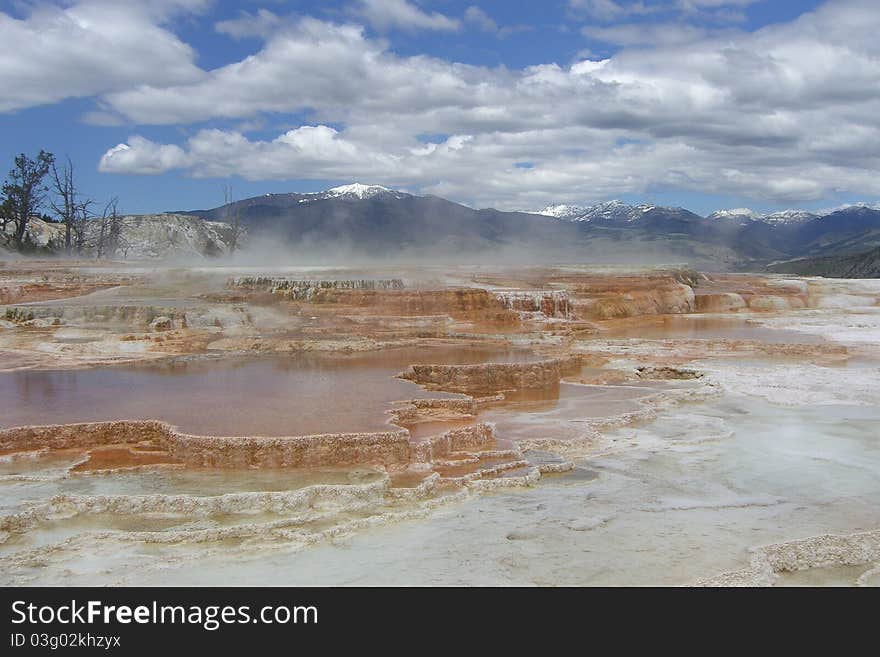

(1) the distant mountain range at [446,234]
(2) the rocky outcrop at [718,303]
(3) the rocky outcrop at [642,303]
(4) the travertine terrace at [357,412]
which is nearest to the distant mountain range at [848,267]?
(1) the distant mountain range at [446,234]

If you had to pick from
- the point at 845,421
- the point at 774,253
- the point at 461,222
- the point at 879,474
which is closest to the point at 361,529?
the point at 879,474

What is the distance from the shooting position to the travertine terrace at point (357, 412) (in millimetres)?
6648

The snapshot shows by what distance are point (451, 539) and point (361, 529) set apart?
33.7 inches

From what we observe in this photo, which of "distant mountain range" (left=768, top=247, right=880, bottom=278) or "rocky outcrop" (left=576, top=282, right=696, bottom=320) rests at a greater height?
"distant mountain range" (left=768, top=247, right=880, bottom=278)

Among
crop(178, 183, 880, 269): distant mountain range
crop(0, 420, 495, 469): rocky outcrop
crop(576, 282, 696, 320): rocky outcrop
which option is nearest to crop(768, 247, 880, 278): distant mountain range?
crop(178, 183, 880, 269): distant mountain range

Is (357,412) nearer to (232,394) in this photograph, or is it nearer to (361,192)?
(232,394)

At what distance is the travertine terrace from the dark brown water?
2.8 inches

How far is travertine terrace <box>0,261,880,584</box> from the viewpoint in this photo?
21.8 feet

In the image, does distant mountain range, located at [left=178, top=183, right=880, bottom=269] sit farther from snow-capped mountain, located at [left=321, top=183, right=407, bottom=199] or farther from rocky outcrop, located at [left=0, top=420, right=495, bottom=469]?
rocky outcrop, located at [left=0, top=420, right=495, bottom=469]

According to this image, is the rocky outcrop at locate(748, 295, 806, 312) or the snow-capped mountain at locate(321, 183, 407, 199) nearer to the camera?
the rocky outcrop at locate(748, 295, 806, 312)

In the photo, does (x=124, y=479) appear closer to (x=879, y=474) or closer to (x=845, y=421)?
(x=879, y=474)

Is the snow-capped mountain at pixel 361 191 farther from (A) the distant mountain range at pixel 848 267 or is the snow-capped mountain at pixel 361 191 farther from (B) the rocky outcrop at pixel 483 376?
(B) the rocky outcrop at pixel 483 376

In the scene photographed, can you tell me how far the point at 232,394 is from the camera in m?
11.3

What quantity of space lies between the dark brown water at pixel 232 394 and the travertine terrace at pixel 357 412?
2.8 inches
